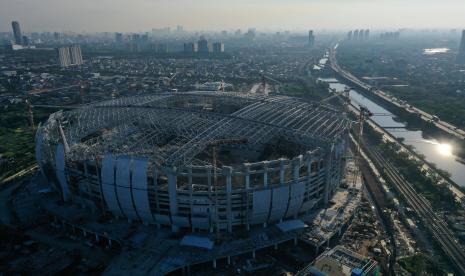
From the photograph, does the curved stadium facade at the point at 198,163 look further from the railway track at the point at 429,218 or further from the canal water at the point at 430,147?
the canal water at the point at 430,147

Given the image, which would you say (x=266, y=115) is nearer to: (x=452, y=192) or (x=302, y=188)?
(x=302, y=188)

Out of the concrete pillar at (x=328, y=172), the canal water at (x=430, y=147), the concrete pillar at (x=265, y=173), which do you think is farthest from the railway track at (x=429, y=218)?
the concrete pillar at (x=265, y=173)

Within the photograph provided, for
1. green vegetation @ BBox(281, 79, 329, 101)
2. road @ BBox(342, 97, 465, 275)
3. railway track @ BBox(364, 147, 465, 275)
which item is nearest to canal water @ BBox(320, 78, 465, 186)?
road @ BBox(342, 97, 465, 275)

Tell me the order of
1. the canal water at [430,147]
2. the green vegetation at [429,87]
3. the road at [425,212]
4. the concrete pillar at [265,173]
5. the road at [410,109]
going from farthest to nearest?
the green vegetation at [429,87]
the road at [410,109]
the canal water at [430,147]
the road at [425,212]
the concrete pillar at [265,173]

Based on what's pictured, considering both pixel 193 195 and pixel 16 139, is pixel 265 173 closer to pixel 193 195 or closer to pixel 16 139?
pixel 193 195

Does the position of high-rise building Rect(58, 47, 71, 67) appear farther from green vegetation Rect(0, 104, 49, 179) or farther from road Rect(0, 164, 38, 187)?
road Rect(0, 164, 38, 187)

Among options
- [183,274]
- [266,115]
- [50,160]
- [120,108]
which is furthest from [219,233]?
[120,108]
